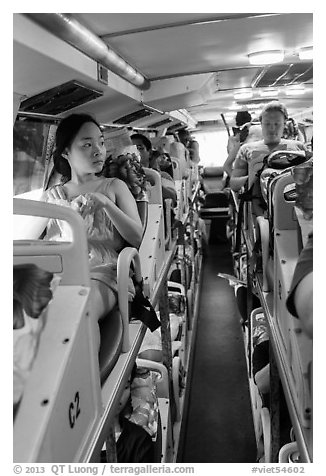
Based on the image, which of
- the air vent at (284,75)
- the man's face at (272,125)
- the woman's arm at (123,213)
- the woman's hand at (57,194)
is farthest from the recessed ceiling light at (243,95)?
the woman's hand at (57,194)

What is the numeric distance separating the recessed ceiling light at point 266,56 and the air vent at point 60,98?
1.00 m

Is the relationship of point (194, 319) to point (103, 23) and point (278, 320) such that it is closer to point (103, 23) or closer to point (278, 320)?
point (278, 320)

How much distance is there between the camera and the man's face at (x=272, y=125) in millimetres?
3527

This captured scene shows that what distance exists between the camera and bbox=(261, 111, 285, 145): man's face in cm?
353

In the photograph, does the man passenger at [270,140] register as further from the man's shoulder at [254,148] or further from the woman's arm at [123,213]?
the woman's arm at [123,213]

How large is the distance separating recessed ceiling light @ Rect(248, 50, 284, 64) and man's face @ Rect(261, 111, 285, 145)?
483mm

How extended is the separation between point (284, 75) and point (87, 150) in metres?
2.42

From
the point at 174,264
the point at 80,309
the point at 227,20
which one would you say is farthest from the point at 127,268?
the point at 174,264

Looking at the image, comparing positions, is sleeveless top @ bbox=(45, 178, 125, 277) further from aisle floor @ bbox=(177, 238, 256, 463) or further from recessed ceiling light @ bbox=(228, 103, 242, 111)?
recessed ceiling light @ bbox=(228, 103, 242, 111)

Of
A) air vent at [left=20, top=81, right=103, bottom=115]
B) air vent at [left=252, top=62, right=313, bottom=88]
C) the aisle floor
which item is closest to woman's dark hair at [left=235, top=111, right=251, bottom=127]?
air vent at [left=252, top=62, right=313, bottom=88]

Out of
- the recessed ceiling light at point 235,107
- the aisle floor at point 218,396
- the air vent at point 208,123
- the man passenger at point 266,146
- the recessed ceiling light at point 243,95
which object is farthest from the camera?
the air vent at point 208,123

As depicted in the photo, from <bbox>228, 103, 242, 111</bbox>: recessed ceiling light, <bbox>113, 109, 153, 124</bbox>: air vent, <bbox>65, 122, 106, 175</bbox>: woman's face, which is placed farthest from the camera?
<bbox>228, 103, 242, 111</bbox>: recessed ceiling light

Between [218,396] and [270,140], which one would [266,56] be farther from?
[218,396]
